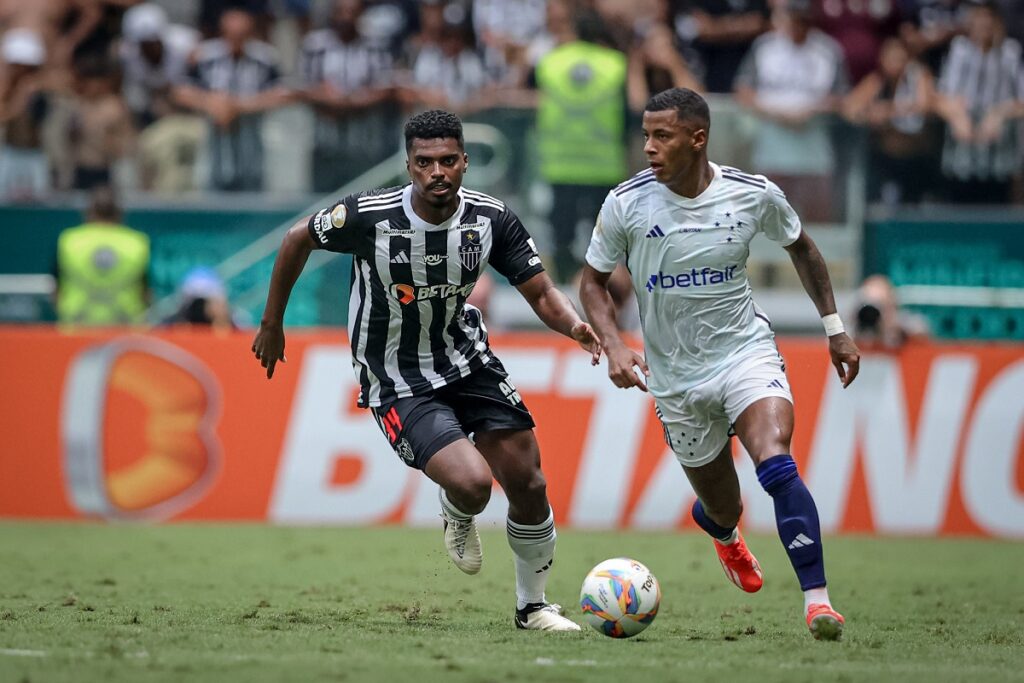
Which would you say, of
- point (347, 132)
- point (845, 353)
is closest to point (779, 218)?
point (845, 353)

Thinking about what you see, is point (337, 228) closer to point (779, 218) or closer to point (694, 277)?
point (694, 277)

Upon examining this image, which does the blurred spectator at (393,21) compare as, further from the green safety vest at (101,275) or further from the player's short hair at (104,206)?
the green safety vest at (101,275)

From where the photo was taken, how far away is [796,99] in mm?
15539

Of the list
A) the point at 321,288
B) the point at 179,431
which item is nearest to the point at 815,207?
the point at 321,288

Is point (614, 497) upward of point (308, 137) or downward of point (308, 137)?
downward

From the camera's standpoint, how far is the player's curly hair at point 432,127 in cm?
793

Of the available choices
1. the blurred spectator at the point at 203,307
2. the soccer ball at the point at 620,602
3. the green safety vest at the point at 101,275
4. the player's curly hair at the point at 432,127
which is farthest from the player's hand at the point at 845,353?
the green safety vest at the point at 101,275

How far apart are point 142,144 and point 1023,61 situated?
9.02 meters

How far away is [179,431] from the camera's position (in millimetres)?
13844

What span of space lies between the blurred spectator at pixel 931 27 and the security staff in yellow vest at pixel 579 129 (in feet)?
10.6

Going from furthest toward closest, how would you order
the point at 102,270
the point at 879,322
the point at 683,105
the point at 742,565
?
the point at 102,270, the point at 879,322, the point at 742,565, the point at 683,105

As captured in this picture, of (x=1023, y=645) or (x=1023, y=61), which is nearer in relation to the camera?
(x=1023, y=645)

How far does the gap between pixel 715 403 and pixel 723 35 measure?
895cm

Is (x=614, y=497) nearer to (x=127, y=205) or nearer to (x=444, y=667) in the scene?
(x=127, y=205)
